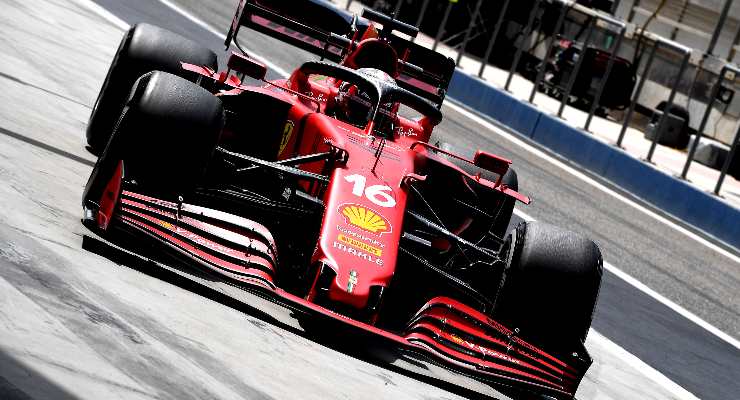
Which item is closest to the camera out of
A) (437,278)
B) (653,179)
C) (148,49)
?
(437,278)

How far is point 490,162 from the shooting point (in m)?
8.82

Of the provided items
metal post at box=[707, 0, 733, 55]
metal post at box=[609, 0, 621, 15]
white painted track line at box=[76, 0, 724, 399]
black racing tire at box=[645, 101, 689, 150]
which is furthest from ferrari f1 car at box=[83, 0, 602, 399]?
metal post at box=[609, 0, 621, 15]

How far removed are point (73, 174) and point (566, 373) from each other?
142 inches

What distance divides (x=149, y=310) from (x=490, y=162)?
123 inches

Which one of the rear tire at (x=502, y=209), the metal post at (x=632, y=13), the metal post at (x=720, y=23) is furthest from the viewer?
the metal post at (x=632, y=13)

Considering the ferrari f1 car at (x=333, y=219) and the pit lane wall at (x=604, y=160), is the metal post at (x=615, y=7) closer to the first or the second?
the pit lane wall at (x=604, y=160)

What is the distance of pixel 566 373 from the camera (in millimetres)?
7695

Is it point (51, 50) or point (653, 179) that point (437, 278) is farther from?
point (653, 179)

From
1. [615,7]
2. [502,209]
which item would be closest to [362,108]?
[502,209]

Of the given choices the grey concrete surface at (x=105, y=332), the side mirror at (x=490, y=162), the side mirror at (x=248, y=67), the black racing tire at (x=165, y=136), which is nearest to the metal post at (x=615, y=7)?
the side mirror at (x=490, y=162)

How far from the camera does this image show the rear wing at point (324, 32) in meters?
11.9

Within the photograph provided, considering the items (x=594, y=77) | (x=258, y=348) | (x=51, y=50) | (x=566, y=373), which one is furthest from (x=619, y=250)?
(x=594, y=77)

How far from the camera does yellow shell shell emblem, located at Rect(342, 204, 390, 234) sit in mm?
7676

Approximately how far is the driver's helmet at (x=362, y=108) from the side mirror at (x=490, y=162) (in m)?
1.16
